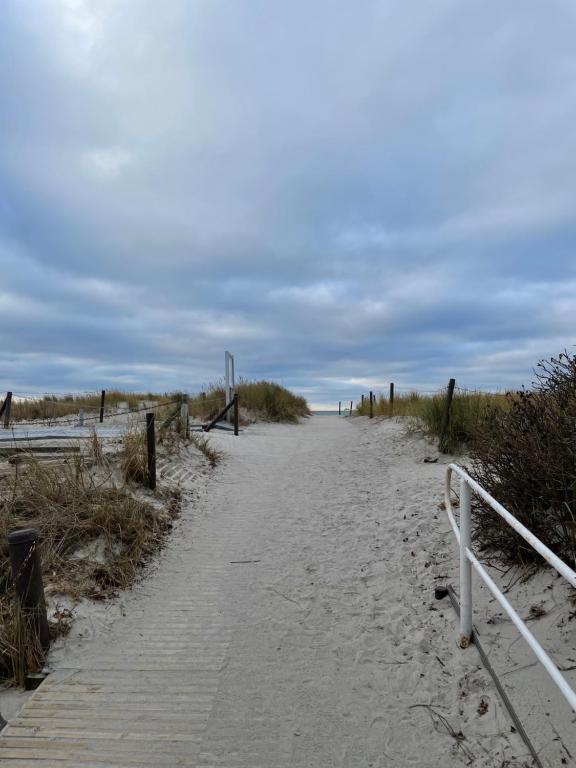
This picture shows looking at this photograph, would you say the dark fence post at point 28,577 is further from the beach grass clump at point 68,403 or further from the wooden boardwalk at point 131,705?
the beach grass clump at point 68,403

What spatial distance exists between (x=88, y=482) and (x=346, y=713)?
4232mm

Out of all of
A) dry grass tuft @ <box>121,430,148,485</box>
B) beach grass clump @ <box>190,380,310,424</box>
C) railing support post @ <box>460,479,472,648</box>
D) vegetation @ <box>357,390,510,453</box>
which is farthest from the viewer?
beach grass clump @ <box>190,380,310,424</box>

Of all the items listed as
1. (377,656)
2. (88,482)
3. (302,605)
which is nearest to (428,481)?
(302,605)

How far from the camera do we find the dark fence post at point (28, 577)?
3.82m

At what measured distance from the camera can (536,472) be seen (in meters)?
4.10

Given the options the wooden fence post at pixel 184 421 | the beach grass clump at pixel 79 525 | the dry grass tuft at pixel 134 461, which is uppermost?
the wooden fence post at pixel 184 421

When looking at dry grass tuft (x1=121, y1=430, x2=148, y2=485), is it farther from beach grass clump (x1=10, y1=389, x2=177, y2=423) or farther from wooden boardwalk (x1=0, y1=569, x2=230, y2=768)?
beach grass clump (x1=10, y1=389, x2=177, y2=423)

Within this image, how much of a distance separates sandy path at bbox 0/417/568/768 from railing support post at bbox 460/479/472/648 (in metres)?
0.16

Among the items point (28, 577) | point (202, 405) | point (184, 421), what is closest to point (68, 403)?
point (202, 405)

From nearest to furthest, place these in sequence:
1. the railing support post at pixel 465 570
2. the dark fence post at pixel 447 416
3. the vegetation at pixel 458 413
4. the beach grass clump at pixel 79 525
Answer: the railing support post at pixel 465 570
the beach grass clump at pixel 79 525
the vegetation at pixel 458 413
the dark fence post at pixel 447 416

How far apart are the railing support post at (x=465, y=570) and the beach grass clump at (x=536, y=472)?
0.61 meters

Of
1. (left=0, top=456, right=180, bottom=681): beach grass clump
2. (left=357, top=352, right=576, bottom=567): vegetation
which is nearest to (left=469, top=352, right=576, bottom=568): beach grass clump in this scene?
(left=357, top=352, right=576, bottom=567): vegetation

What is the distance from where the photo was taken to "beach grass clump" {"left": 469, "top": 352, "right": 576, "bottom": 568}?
3.76 metres

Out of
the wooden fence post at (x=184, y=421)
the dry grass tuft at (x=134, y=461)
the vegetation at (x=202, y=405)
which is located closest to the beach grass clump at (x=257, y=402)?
the vegetation at (x=202, y=405)
